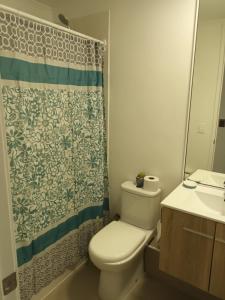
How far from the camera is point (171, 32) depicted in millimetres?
1736

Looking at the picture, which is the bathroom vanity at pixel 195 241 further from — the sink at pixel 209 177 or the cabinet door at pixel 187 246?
the sink at pixel 209 177

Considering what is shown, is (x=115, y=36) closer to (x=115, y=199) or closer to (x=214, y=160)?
(x=214, y=160)

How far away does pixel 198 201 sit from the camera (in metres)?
1.61

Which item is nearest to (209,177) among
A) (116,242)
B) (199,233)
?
(199,233)

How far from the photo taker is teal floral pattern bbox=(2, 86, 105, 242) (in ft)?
4.71

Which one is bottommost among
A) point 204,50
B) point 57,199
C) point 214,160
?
point 57,199

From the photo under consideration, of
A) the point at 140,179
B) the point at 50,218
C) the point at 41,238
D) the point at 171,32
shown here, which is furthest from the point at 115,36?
the point at 41,238

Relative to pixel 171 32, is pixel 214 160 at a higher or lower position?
lower

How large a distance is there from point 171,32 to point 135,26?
32cm

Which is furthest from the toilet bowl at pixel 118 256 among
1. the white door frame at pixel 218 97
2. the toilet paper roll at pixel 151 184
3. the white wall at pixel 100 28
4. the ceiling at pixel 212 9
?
the ceiling at pixel 212 9

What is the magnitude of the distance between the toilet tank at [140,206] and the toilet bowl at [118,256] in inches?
2.4

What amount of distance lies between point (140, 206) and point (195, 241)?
2.04 ft

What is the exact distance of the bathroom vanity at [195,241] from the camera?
1.34 metres

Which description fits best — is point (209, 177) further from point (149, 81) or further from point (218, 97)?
point (149, 81)
